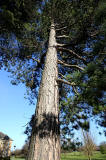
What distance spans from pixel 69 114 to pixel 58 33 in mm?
3638

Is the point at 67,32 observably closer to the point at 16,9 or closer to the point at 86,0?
the point at 86,0

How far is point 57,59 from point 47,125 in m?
2.31

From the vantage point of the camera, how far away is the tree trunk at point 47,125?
222 cm

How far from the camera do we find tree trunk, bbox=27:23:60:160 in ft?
7.29

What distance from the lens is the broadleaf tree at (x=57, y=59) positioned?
236 cm

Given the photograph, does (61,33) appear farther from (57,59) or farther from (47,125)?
(47,125)

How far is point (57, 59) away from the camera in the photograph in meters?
4.16

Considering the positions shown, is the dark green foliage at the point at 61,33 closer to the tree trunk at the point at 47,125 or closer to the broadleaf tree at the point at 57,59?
the broadleaf tree at the point at 57,59

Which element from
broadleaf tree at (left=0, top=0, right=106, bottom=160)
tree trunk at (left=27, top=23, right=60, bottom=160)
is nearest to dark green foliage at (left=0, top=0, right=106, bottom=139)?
broadleaf tree at (left=0, top=0, right=106, bottom=160)

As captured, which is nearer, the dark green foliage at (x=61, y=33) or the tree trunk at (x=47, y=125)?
the tree trunk at (x=47, y=125)

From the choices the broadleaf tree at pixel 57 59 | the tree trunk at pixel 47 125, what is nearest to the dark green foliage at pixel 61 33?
the broadleaf tree at pixel 57 59

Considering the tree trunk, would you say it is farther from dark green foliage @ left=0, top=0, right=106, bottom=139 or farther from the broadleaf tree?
dark green foliage @ left=0, top=0, right=106, bottom=139

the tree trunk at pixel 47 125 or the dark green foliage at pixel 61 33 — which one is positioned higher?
the dark green foliage at pixel 61 33

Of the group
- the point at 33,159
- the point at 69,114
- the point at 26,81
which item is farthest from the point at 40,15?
the point at 33,159
